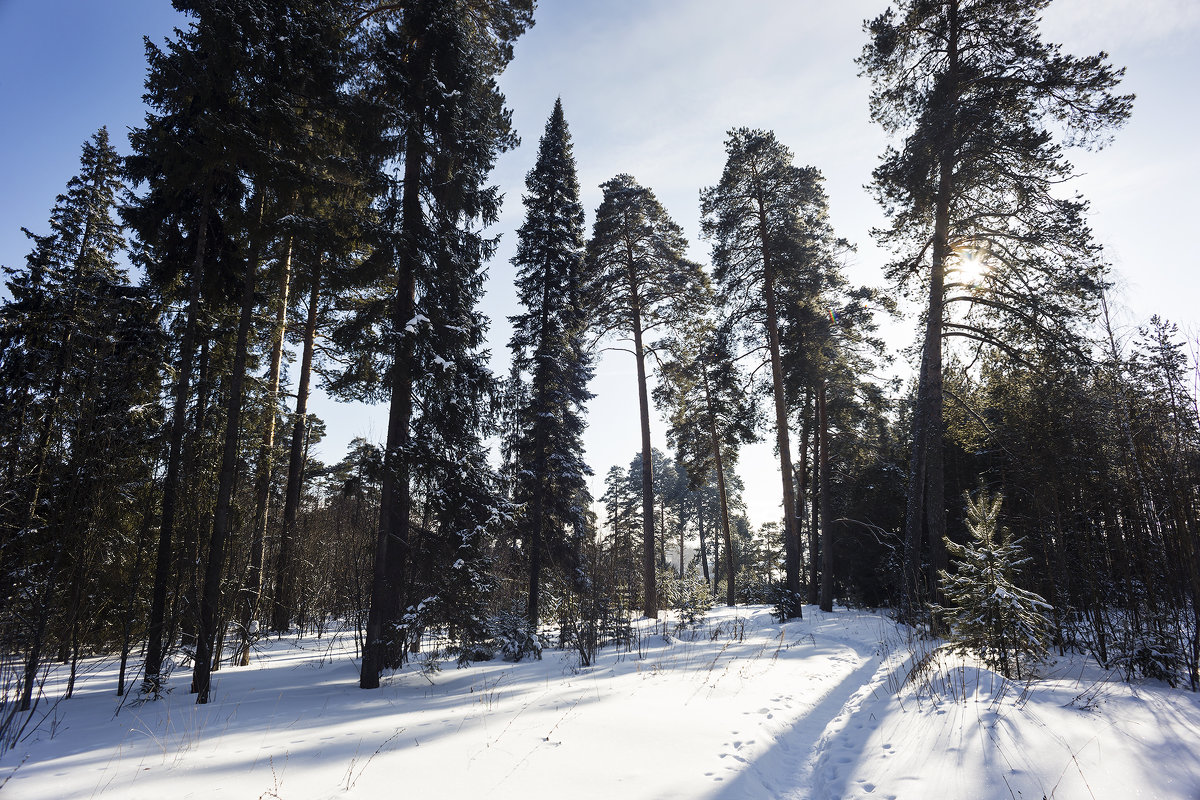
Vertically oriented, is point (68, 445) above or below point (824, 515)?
above

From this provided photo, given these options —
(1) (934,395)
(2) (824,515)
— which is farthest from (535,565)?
(1) (934,395)

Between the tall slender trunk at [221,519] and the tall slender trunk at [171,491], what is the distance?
1.94 ft

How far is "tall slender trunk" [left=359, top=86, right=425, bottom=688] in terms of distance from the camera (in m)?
8.52

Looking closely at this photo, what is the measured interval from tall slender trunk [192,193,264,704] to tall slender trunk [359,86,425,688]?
2.20m

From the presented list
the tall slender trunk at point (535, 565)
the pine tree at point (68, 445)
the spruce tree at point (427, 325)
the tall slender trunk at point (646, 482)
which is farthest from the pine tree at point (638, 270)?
the pine tree at point (68, 445)

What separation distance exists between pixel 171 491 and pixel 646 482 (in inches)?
498

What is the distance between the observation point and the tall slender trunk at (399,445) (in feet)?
28.0

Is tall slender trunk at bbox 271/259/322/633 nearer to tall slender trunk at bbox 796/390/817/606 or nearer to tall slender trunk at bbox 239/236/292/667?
tall slender trunk at bbox 239/236/292/667

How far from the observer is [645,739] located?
505cm

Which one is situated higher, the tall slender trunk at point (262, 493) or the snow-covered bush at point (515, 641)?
the tall slender trunk at point (262, 493)

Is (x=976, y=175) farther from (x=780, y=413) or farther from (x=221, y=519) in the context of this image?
(x=221, y=519)

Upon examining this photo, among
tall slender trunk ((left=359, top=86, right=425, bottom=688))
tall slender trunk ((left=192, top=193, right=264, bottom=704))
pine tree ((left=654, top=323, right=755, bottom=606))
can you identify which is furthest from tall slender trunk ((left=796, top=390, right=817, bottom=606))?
tall slender trunk ((left=192, top=193, right=264, bottom=704))

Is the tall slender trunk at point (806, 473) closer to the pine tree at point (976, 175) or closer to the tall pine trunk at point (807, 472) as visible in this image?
the tall pine trunk at point (807, 472)

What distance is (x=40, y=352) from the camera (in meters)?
11.0
